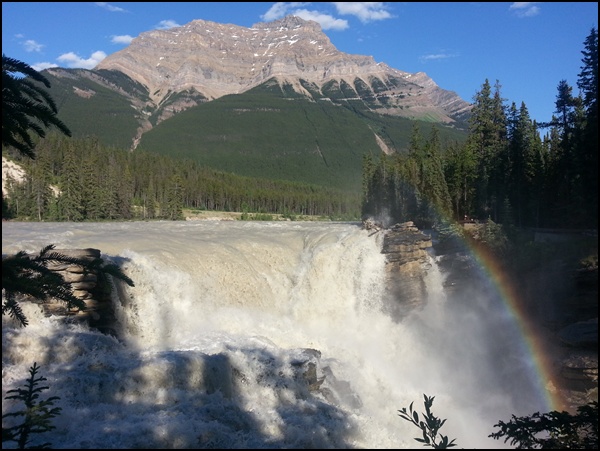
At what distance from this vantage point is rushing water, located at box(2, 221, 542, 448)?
1058cm

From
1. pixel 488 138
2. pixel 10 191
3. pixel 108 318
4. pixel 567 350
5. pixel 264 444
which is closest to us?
pixel 264 444

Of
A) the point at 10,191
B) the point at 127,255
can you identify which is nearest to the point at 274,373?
the point at 127,255

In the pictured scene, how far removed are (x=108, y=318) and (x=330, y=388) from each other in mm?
8350

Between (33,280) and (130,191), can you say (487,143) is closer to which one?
(33,280)

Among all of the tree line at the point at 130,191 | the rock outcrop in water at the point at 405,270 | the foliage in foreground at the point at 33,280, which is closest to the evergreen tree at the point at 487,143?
the rock outcrop in water at the point at 405,270

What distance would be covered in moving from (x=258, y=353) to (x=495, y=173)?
28.8m

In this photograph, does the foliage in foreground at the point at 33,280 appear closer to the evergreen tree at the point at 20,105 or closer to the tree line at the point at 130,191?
the evergreen tree at the point at 20,105

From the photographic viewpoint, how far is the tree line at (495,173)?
31062mm

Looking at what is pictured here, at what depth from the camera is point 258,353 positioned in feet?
53.7

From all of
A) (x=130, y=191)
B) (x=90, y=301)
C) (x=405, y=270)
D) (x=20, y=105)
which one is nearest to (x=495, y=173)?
(x=405, y=270)

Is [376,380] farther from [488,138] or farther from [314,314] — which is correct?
[488,138]

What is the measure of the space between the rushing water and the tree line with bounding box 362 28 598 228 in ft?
30.9

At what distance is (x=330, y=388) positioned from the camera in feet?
56.2

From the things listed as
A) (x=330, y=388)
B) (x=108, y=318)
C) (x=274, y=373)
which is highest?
(x=108, y=318)
